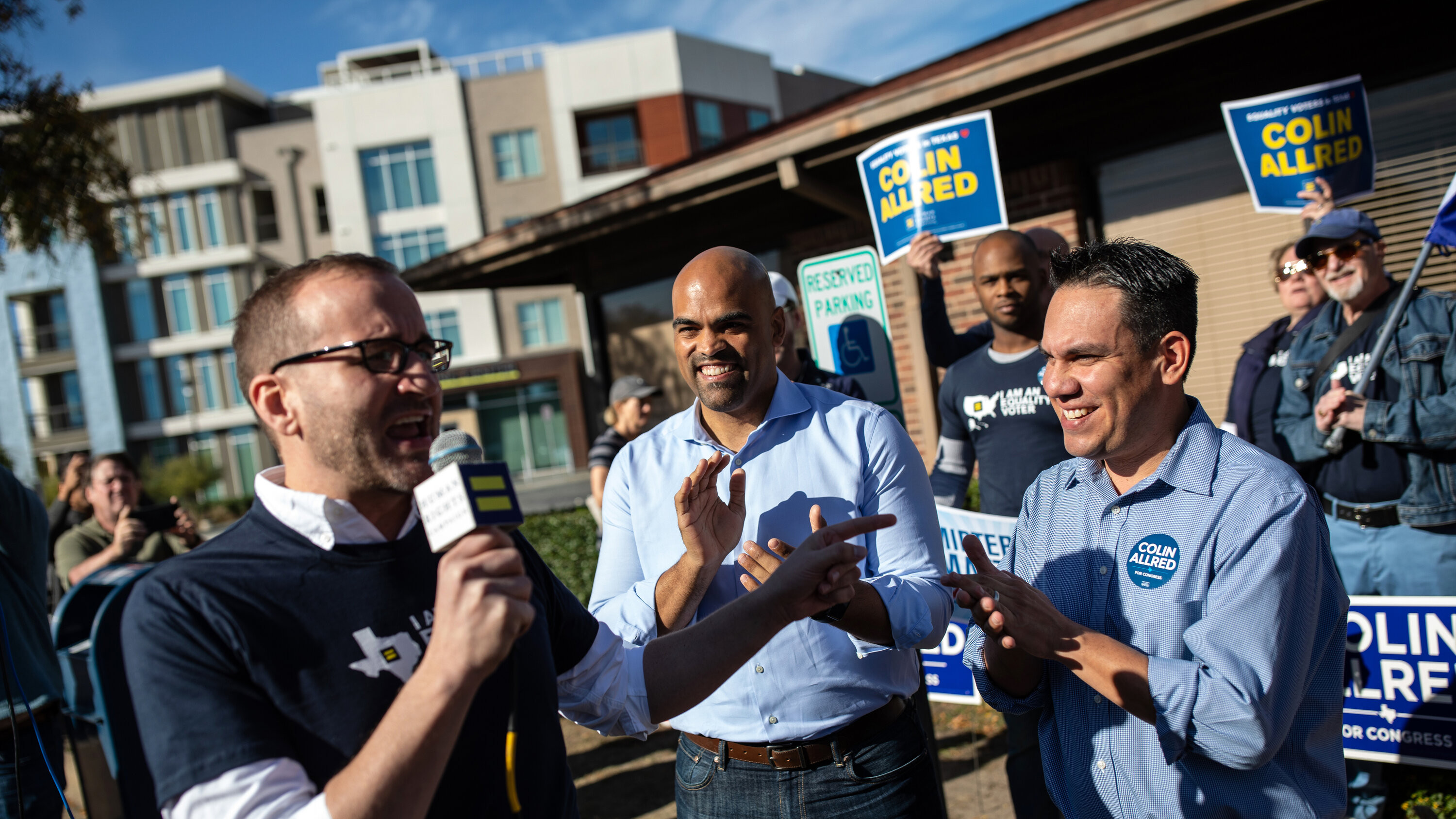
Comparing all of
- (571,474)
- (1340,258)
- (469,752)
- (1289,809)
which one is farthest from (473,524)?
(571,474)

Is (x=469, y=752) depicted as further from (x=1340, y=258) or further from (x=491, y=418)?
(x=491, y=418)

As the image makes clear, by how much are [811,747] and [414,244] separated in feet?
117

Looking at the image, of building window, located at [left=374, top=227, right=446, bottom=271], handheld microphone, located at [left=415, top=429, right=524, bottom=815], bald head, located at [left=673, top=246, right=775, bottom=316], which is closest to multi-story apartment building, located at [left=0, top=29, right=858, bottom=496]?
building window, located at [left=374, top=227, right=446, bottom=271]

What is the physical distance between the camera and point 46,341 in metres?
38.7

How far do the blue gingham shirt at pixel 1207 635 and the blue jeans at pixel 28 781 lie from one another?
3.44 metres

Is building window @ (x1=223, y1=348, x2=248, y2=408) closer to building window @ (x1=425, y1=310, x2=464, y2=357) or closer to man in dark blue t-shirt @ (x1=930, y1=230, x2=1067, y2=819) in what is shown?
building window @ (x1=425, y1=310, x2=464, y2=357)

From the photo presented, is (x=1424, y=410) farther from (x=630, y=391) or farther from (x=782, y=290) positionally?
(x=630, y=391)

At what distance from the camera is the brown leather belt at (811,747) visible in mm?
2215

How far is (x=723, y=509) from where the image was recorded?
7.18ft

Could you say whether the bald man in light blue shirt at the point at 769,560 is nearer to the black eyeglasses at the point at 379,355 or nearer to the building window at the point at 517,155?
the black eyeglasses at the point at 379,355

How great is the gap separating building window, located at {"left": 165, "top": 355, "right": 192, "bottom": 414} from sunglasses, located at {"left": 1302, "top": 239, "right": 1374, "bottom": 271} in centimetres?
4207

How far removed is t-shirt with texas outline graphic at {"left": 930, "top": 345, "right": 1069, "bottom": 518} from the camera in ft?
11.7

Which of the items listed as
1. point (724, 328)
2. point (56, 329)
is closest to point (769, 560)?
point (724, 328)

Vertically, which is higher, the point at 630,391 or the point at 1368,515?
the point at 630,391
